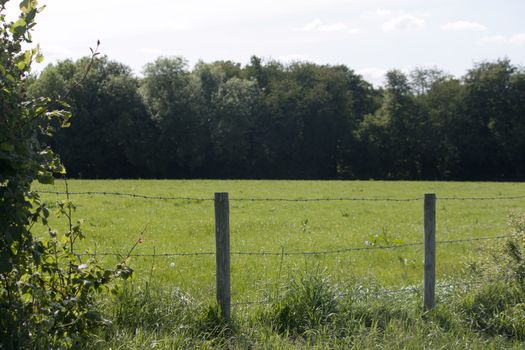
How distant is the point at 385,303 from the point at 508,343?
150 cm

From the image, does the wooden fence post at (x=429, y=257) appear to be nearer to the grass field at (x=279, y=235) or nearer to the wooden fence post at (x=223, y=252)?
the grass field at (x=279, y=235)

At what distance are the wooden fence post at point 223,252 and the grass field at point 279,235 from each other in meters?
0.74

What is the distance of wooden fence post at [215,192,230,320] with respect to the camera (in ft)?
23.0

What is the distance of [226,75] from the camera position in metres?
81.8

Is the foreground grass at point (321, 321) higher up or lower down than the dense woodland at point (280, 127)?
lower down

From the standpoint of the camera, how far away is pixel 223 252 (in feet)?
23.2

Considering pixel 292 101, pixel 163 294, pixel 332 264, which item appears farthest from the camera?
pixel 292 101

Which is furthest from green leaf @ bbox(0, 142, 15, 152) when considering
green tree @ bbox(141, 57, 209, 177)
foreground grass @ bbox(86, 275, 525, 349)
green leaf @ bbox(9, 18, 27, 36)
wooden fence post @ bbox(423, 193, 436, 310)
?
green tree @ bbox(141, 57, 209, 177)

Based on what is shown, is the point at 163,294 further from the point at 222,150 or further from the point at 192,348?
the point at 222,150

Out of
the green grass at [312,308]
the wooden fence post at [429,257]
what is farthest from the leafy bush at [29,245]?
the wooden fence post at [429,257]

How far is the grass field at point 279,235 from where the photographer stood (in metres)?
10.9

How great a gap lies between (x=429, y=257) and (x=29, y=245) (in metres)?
5.11

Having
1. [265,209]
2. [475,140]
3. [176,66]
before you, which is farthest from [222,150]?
[265,209]

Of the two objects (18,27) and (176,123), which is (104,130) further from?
(18,27)
